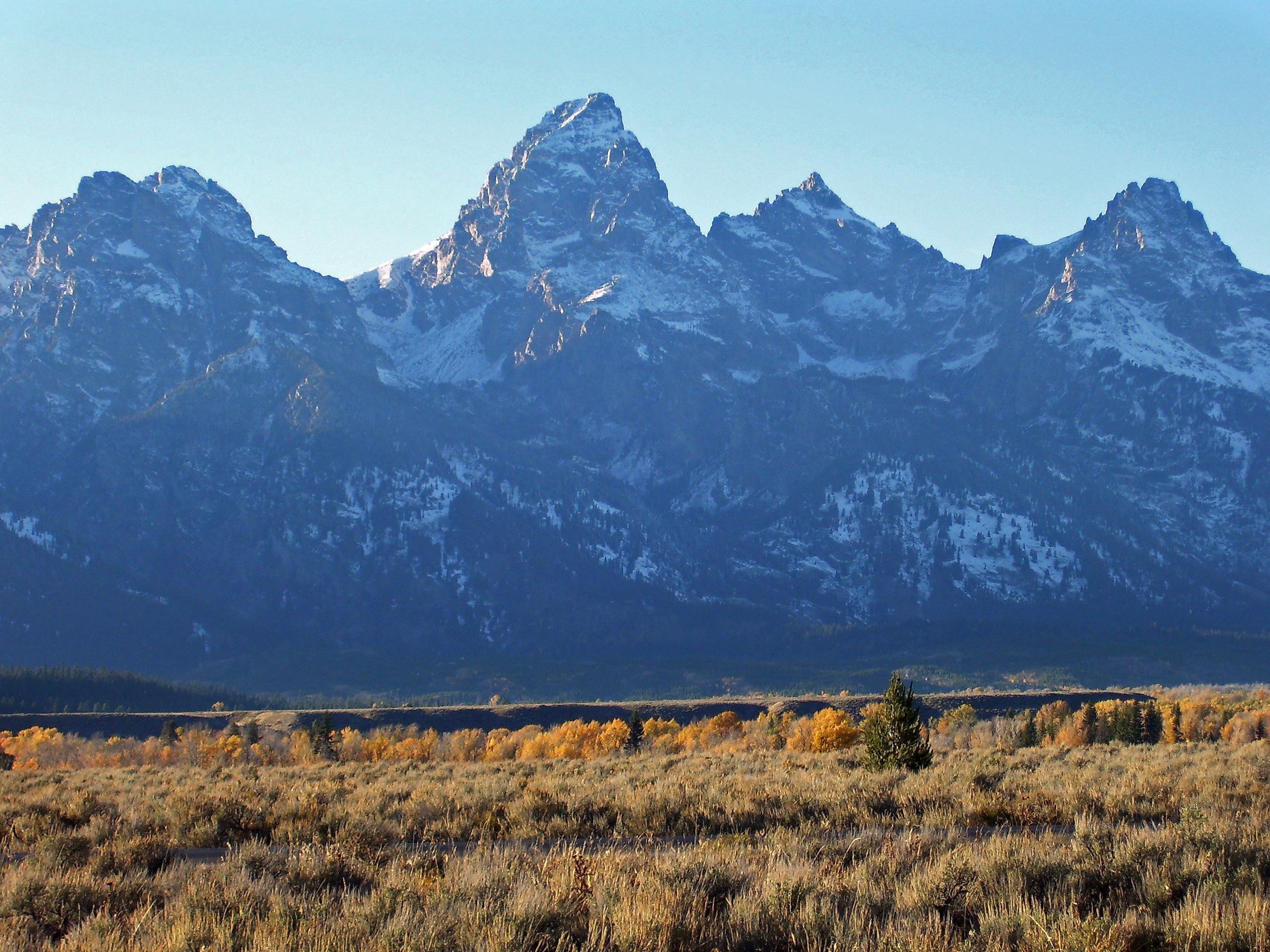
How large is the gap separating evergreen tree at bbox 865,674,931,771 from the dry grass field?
835cm

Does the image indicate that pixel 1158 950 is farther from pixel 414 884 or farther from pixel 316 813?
pixel 316 813

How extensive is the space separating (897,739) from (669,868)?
28.0 m

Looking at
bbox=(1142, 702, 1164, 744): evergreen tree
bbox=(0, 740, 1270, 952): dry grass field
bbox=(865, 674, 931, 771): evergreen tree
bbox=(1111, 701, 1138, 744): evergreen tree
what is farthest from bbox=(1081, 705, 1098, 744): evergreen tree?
bbox=(0, 740, 1270, 952): dry grass field

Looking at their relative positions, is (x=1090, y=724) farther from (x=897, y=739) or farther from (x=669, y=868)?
(x=669, y=868)

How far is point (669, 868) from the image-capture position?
1548 cm

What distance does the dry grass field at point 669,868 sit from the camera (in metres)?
12.7

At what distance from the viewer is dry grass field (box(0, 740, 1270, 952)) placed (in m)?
12.7

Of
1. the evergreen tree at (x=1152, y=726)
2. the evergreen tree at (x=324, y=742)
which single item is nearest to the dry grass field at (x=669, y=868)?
the evergreen tree at (x=1152, y=726)

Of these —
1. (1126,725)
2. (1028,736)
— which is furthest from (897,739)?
(1028,736)

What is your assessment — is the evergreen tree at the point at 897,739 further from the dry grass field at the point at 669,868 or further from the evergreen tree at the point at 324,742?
the evergreen tree at the point at 324,742

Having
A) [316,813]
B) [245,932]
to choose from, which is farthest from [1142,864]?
[316,813]

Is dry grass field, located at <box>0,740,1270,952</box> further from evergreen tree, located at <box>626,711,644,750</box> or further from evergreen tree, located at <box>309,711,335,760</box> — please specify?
evergreen tree, located at <box>626,711,644,750</box>

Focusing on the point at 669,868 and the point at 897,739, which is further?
the point at 897,739

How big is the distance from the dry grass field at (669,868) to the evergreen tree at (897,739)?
835cm
